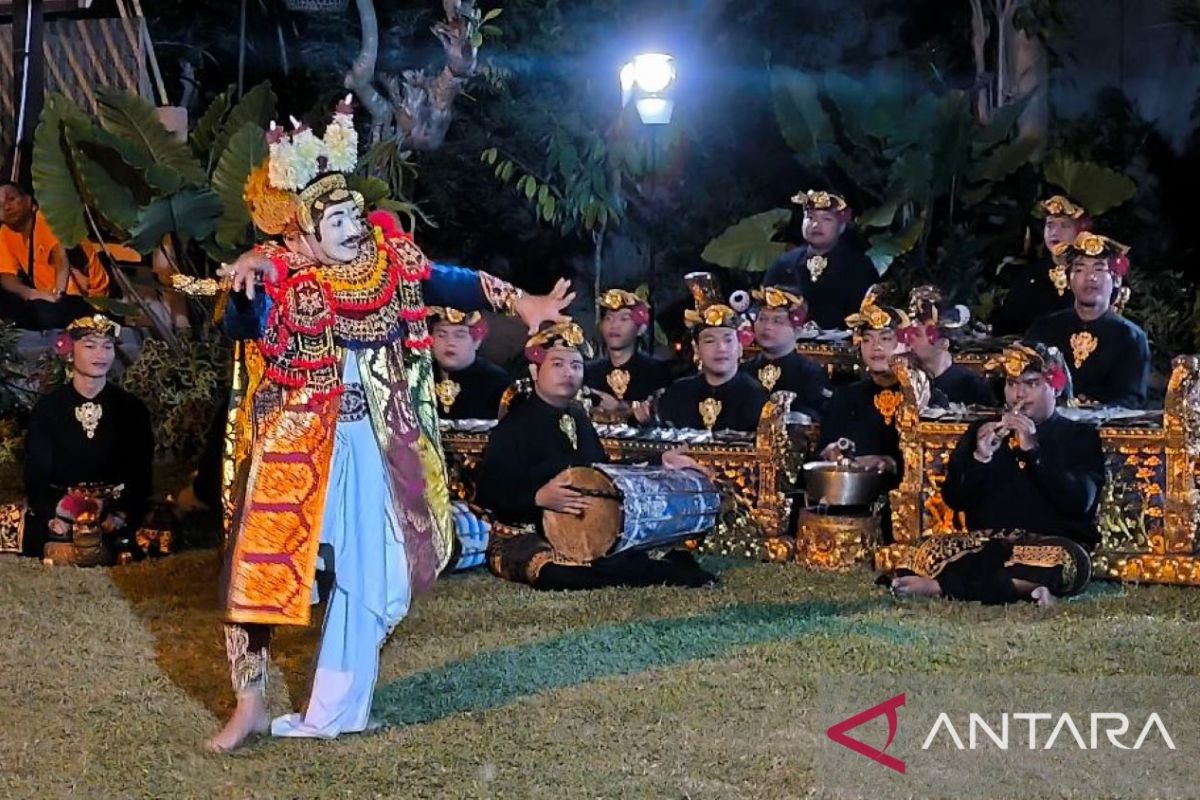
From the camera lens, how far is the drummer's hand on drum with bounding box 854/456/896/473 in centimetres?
739

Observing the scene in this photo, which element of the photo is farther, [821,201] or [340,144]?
[821,201]

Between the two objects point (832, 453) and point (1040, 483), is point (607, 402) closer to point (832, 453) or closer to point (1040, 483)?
point (832, 453)

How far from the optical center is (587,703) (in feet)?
17.0

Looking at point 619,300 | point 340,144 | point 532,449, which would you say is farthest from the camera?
point 619,300

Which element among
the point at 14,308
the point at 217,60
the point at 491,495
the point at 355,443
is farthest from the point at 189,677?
the point at 217,60

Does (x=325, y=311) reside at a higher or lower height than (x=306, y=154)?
lower

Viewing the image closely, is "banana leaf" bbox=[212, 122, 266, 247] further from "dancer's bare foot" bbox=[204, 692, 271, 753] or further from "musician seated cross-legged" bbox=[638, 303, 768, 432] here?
"dancer's bare foot" bbox=[204, 692, 271, 753]

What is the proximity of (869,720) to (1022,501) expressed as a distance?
2023 millimetres

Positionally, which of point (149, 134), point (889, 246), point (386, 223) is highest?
point (149, 134)

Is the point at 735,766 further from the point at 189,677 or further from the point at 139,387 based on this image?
the point at 139,387

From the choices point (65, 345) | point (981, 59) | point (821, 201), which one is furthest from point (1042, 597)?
point (981, 59)

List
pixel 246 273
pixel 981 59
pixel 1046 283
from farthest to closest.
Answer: pixel 981 59, pixel 1046 283, pixel 246 273

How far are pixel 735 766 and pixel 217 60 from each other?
32.7 ft

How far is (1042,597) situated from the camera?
6398mm
